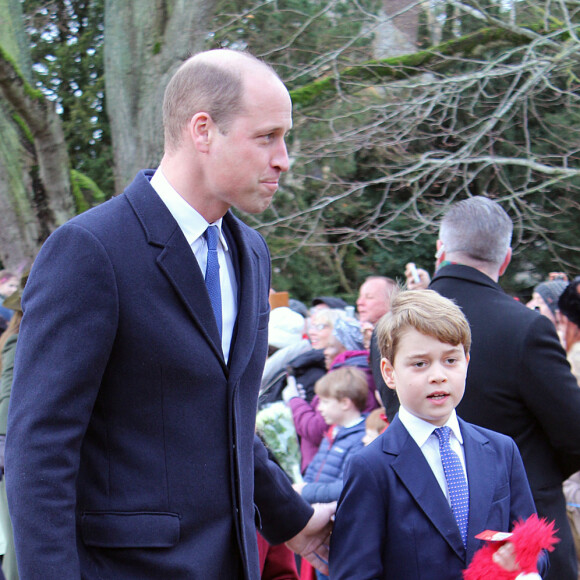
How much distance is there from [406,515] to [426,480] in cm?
11

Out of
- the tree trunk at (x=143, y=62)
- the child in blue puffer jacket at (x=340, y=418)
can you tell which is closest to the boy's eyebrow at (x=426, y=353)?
the child in blue puffer jacket at (x=340, y=418)

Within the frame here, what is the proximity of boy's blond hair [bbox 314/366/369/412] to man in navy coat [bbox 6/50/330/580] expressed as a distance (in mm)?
2507

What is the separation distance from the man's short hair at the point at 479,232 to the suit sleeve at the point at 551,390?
42cm

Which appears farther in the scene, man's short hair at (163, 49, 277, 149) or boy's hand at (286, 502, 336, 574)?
boy's hand at (286, 502, 336, 574)

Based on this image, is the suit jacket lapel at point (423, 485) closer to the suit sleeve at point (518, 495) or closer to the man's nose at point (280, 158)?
the suit sleeve at point (518, 495)

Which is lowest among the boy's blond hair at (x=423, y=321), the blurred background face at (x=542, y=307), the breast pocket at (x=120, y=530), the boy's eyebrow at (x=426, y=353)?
the blurred background face at (x=542, y=307)

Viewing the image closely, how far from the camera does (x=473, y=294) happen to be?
3137 mm

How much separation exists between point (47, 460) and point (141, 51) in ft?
20.5

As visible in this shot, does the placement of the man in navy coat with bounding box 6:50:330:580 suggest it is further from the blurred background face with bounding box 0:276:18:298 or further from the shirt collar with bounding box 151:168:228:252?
the blurred background face with bounding box 0:276:18:298

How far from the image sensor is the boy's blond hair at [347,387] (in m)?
4.43

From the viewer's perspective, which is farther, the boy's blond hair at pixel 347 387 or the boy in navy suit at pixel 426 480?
the boy's blond hair at pixel 347 387

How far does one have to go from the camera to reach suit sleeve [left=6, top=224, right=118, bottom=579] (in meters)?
1.53

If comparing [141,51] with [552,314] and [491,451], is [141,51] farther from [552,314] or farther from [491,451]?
[491,451]

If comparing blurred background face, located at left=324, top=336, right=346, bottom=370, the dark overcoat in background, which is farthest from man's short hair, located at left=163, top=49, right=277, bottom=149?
blurred background face, located at left=324, top=336, right=346, bottom=370
